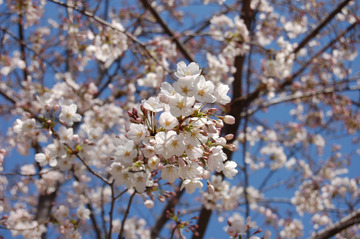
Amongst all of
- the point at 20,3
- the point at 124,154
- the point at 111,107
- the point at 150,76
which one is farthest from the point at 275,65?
the point at 20,3

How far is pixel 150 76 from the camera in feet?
10.9

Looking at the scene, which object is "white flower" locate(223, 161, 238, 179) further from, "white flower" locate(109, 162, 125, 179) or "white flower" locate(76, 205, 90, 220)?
"white flower" locate(76, 205, 90, 220)

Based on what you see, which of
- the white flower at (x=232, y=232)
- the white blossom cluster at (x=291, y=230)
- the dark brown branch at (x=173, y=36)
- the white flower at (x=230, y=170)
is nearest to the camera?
the white flower at (x=230, y=170)

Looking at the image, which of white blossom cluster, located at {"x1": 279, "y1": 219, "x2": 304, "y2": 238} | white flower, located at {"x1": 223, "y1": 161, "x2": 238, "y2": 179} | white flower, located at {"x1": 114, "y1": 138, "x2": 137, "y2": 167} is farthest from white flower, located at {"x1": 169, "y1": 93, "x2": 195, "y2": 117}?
white blossom cluster, located at {"x1": 279, "y1": 219, "x2": 304, "y2": 238}

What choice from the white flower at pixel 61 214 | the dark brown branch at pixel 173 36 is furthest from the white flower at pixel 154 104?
the dark brown branch at pixel 173 36

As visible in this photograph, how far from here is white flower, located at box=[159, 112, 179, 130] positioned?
1.20 m

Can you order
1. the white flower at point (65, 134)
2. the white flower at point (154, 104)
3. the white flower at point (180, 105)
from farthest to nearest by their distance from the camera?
the white flower at point (65, 134) < the white flower at point (154, 104) < the white flower at point (180, 105)

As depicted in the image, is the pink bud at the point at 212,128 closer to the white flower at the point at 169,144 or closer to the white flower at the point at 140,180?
the white flower at the point at 169,144

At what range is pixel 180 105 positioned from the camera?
1.18m

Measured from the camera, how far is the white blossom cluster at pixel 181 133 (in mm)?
1190

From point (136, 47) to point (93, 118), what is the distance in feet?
4.76

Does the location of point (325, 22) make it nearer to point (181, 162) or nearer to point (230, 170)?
point (230, 170)

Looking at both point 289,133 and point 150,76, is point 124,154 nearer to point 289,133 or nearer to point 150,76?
point 150,76

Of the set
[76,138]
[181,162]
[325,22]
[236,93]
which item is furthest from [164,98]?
[325,22]
